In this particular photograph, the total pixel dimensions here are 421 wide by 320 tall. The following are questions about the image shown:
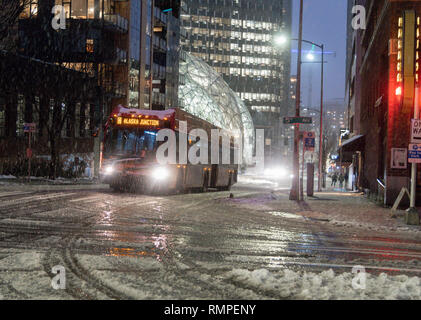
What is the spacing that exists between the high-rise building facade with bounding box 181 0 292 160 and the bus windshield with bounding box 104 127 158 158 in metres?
134

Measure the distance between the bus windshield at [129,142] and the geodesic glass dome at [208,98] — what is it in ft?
197

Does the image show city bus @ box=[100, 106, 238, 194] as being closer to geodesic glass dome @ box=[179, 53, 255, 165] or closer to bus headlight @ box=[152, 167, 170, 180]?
bus headlight @ box=[152, 167, 170, 180]

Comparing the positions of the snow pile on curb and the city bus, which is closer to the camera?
the snow pile on curb

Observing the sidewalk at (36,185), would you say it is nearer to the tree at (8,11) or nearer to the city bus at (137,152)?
the city bus at (137,152)

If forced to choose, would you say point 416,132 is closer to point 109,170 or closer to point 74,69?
point 109,170

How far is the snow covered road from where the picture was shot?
622cm

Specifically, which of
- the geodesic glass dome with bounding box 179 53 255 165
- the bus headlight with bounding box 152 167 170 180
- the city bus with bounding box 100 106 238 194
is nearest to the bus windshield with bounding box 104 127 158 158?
the city bus with bounding box 100 106 238 194

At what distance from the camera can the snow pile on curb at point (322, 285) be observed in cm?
598

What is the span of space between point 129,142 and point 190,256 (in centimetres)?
1444

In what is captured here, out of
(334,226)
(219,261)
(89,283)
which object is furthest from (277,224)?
(89,283)

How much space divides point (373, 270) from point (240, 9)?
160 metres

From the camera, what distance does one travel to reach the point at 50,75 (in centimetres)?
Result: 4122

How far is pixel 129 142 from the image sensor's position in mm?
22500

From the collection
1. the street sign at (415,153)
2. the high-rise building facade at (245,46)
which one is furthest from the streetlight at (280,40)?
the high-rise building facade at (245,46)
